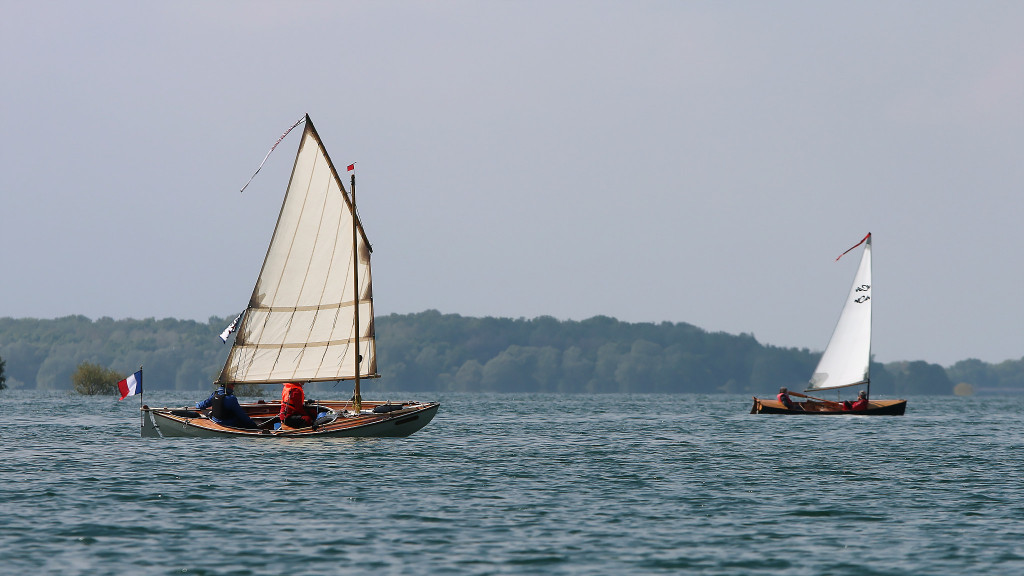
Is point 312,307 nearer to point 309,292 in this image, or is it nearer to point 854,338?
point 309,292

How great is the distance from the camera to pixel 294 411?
1754 inches

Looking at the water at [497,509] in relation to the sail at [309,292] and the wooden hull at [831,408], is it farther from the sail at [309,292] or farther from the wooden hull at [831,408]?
the wooden hull at [831,408]

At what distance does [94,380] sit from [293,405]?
103 m

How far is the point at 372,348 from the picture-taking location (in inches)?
1882

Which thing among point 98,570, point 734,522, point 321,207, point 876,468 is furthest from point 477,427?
point 98,570

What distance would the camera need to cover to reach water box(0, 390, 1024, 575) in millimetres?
21906

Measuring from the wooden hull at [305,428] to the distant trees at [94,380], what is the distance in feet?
312

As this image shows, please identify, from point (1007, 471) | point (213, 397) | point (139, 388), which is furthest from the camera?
point (139, 388)

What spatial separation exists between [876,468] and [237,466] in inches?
846

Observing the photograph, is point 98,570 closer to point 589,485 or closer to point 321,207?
point 589,485

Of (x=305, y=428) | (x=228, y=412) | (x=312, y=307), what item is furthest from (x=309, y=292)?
(x=228, y=412)

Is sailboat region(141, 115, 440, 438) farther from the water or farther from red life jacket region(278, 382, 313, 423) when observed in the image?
the water

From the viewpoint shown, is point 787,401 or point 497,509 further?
point 787,401

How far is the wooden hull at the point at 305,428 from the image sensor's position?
146 ft
